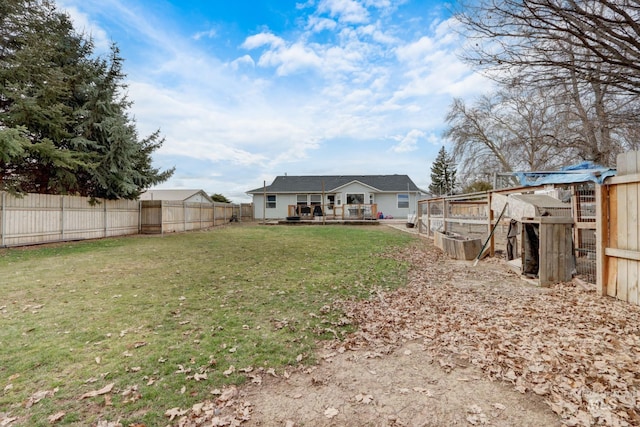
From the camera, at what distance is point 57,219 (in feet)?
39.7

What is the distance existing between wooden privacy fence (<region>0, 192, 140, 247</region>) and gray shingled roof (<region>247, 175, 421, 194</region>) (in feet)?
49.5

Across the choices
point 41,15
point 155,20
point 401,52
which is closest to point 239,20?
A: point 155,20

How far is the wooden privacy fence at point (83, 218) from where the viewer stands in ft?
34.9

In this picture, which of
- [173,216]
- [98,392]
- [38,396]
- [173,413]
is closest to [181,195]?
[173,216]

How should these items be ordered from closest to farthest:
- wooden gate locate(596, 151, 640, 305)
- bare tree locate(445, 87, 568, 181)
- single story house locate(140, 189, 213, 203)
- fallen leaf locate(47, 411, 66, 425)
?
fallen leaf locate(47, 411, 66, 425) → wooden gate locate(596, 151, 640, 305) → bare tree locate(445, 87, 568, 181) → single story house locate(140, 189, 213, 203)

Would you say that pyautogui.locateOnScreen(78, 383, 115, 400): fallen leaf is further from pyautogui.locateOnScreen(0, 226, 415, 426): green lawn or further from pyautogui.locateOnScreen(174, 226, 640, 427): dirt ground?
pyautogui.locateOnScreen(174, 226, 640, 427): dirt ground

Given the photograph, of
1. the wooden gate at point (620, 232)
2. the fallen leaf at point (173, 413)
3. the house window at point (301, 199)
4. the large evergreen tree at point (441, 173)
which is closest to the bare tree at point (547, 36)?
the wooden gate at point (620, 232)

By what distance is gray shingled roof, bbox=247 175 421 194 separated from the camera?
97.9 feet

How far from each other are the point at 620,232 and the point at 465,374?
370cm

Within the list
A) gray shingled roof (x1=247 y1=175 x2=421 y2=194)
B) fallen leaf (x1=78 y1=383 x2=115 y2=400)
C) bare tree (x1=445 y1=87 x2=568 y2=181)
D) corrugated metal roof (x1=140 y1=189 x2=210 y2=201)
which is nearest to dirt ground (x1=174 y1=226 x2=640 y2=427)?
fallen leaf (x1=78 y1=383 x2=115 y2=400)

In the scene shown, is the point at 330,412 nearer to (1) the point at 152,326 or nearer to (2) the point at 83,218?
(1) the point at 152,326

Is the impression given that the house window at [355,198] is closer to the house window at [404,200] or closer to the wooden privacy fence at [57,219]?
the house window at [404,200]

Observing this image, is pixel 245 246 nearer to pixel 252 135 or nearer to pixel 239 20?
pixel 239 20

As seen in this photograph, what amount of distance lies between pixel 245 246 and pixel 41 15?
44.5 feet
